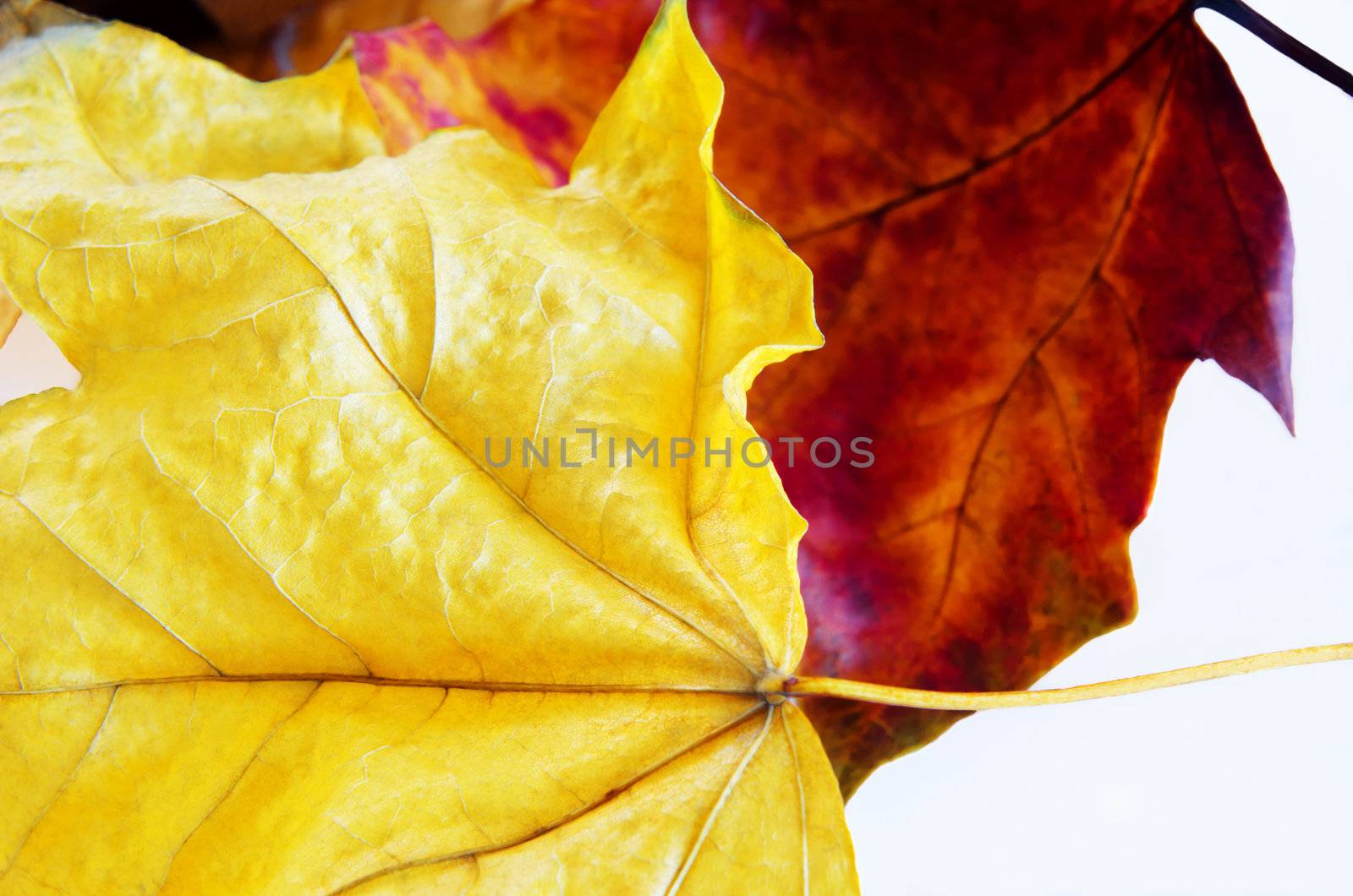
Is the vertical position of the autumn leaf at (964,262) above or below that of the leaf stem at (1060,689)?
above

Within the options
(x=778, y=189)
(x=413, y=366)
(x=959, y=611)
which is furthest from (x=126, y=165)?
(x=959, y=611)

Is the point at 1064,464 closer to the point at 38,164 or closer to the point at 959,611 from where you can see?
the point at 959,611

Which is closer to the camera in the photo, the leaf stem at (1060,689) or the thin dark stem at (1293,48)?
the leaf stem at (1060,689)

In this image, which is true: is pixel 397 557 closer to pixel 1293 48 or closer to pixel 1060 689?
pixel 1060 689

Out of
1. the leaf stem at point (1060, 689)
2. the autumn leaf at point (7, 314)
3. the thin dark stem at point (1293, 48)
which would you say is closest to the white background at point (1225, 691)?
the thin dark stem at point (1293, 48)

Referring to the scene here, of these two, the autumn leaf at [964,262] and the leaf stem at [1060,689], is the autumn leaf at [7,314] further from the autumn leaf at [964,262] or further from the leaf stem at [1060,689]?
the leaf stem at [1060,689]
